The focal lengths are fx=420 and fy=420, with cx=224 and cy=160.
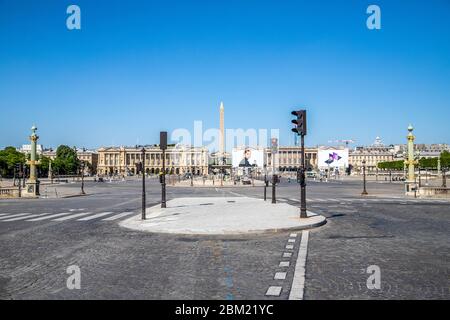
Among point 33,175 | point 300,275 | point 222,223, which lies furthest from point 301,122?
point 33,175

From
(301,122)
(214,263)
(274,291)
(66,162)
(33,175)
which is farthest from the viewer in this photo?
(66,162)

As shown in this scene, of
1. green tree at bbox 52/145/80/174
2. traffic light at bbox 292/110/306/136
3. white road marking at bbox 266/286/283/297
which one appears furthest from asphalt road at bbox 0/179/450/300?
green tree at bbox 52/145/80/174

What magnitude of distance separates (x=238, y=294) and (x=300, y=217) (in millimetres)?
10600

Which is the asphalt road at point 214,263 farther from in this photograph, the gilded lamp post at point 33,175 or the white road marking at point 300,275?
the gilded lamp post at point 33,175

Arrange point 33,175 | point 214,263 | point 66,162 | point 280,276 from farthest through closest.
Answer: point 66,162 → point 33,175 → point 214,263 → point 280,276

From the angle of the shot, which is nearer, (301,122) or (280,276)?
(280,276)

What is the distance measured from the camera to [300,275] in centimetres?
804

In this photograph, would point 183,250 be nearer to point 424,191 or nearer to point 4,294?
point 4,294

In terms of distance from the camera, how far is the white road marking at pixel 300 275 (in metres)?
6.77

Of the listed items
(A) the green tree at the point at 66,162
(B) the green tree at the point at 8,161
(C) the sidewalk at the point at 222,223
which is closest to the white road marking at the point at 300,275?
(C) the sidewalk at the point at 222,223

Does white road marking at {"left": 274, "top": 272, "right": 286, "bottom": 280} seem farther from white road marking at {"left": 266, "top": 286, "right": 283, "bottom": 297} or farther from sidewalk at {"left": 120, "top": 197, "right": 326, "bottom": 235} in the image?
Result: sidewalk at {"left": 120, "top": 197, "right": 326, "bottom": 235}

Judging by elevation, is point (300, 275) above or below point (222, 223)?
above

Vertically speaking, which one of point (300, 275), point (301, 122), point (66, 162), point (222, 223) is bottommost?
point (222, 223)

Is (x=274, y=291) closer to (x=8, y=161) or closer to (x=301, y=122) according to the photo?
(x=301, y=122)
